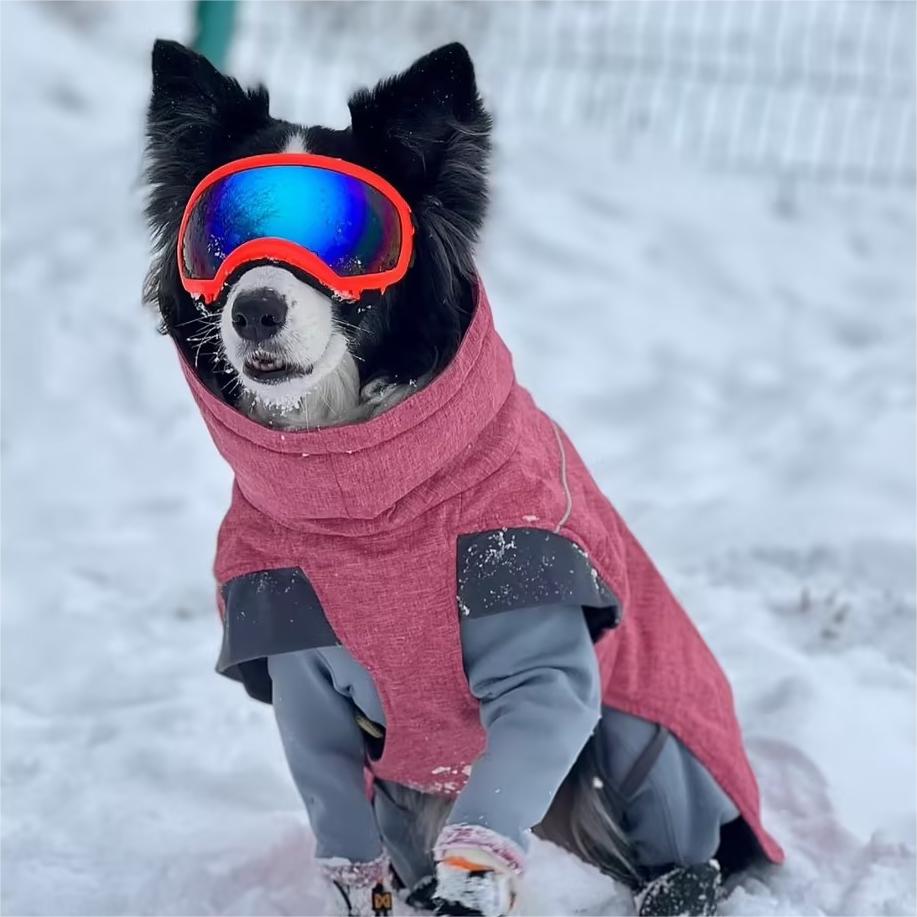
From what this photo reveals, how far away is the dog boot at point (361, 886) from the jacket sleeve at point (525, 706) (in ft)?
1.19

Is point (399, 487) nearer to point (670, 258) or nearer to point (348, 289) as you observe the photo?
point (348, 289)

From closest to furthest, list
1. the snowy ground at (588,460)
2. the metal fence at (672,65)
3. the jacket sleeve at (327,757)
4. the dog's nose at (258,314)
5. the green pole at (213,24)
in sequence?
the dog's nose at (258,314) < the jacket sleeve at (327,757) < the snowy ground at (588,460) < the green pole at (213,24) < the metal fence at (672,65)

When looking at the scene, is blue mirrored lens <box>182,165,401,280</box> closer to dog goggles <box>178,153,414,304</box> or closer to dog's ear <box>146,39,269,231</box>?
dog goggles <box>178,153,414,304</box>

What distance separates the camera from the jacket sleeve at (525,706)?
1957mm

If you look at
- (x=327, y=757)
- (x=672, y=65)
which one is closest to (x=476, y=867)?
(x=327, y=757)

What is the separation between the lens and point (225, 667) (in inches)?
85.7

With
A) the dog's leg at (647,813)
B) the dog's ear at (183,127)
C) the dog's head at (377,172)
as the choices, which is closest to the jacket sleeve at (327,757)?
the dog's leg at (647,813)

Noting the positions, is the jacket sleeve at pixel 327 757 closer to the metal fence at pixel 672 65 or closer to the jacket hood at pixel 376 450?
the jacket hood at pixel 376 450

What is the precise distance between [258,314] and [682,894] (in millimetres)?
1323

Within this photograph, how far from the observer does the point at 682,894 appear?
238 cm

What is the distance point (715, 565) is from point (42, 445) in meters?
2.22

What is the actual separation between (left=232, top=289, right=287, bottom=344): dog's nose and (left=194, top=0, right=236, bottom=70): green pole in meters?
3.77

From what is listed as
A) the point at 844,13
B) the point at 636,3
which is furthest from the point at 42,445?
the point at 844,13

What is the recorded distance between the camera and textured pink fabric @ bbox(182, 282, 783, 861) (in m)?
1.96
